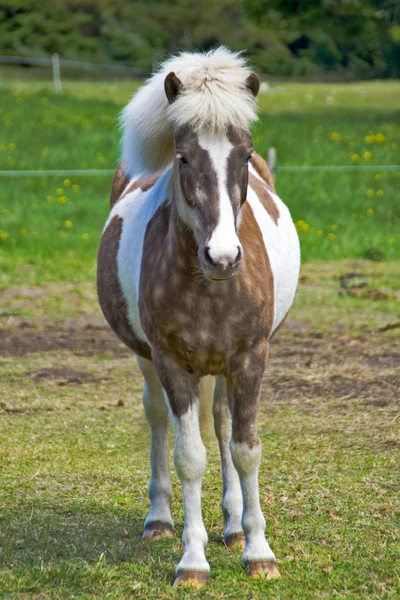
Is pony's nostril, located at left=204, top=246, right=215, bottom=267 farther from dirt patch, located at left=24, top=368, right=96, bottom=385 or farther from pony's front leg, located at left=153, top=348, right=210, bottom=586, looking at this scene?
dirt patch, located at left=24, top=368, right=96, bottom=385

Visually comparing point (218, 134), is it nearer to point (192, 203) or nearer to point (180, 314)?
point (192, 203)

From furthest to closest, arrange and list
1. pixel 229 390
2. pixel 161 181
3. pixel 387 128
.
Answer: pixel 387 128 < pixel 161 181 < pixel 229 390

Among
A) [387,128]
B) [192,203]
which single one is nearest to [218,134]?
[192,203]

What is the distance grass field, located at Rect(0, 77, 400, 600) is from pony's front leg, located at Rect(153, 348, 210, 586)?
0.09m

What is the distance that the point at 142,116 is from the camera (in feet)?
11.1

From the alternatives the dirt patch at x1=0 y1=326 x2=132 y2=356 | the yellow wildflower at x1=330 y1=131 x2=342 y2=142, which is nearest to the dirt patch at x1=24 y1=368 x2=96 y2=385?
the dirt patch at x1=0 y1=326 x2=132 y2=356

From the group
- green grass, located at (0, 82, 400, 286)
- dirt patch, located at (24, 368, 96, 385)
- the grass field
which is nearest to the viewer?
the grass field

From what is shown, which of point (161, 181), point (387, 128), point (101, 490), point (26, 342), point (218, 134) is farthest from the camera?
point (387, 128)

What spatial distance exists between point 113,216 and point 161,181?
71 cm

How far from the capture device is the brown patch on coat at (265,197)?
410cm

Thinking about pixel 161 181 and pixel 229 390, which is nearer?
pixel 229 390

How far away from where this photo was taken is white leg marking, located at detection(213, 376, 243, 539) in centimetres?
379

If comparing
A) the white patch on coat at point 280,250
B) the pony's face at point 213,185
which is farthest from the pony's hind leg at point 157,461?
the pony's face at point 213,185

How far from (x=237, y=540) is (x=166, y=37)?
124ft
